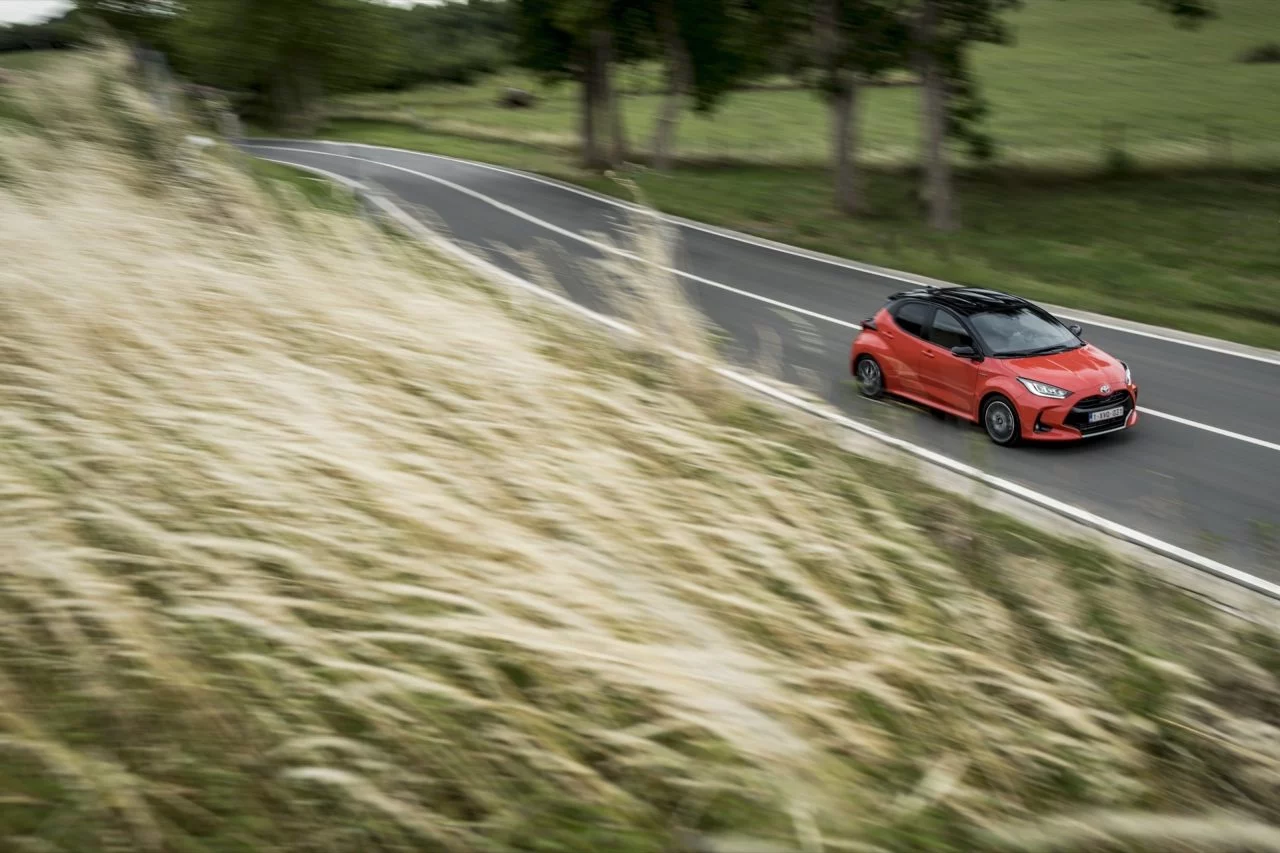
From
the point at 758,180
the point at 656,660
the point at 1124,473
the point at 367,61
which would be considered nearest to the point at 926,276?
the point at 1124,473

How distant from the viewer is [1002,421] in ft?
42.2

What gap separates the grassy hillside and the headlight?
8.29 metres

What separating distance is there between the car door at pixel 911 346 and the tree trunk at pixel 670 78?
26485 mm

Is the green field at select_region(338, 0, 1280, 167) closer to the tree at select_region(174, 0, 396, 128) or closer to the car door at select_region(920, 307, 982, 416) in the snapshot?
the tree at select_region(174, 0, 396, 128)

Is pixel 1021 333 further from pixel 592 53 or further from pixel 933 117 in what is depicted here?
pixel 592 53

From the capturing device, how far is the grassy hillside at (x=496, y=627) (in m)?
2.83

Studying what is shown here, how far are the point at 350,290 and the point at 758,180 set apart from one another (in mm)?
34336

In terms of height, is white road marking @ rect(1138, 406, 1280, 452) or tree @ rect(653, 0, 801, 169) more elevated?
tree @ rect(653, 0, 801, 169)

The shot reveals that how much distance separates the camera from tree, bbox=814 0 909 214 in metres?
27.7

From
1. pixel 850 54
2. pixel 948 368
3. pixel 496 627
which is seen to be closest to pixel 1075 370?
pixel 948 368

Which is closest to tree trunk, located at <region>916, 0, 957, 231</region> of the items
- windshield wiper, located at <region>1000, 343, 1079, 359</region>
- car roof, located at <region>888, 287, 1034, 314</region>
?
car roof, located at <region>888, 287, 1034, 314</region>

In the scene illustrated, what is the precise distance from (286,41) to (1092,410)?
51375 millimetres

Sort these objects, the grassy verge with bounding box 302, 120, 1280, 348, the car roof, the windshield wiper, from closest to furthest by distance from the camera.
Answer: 1. the windshield wiper
2. the car roof
3. the grassy verge with bounding box 302, 120, 1280, 348

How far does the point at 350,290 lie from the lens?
477 centimetres
